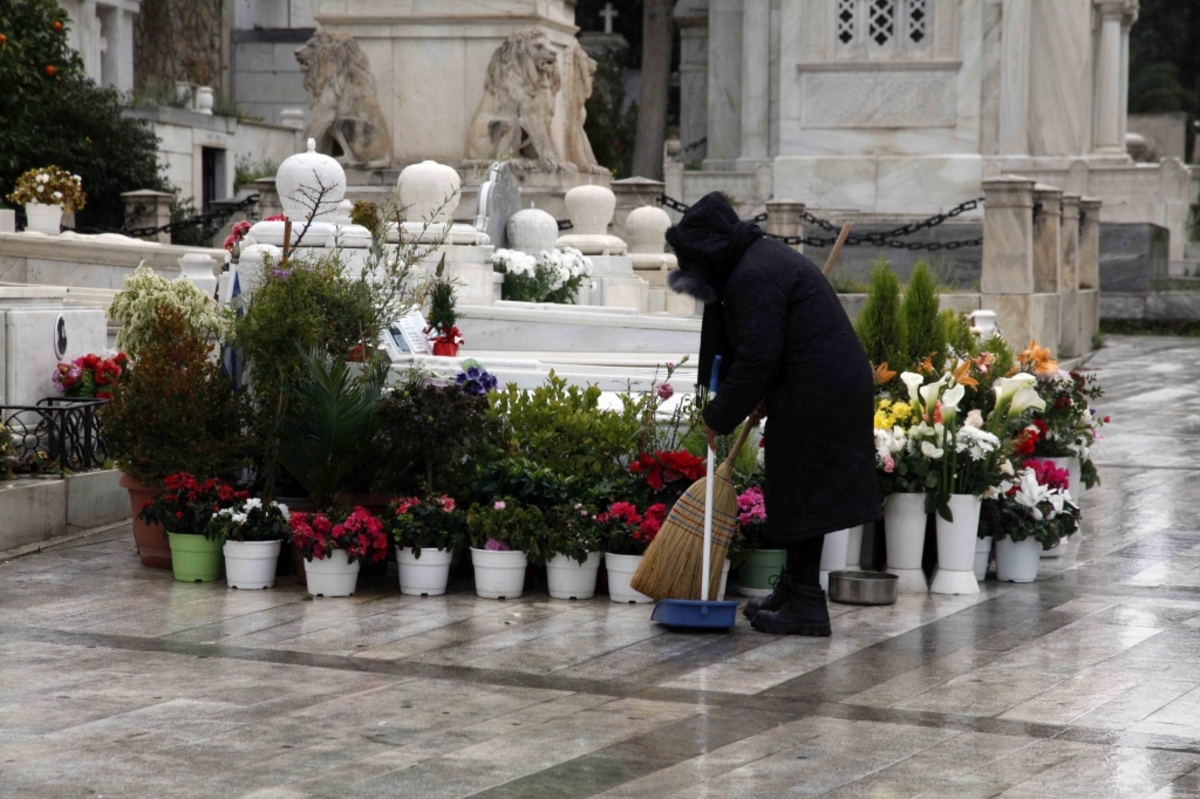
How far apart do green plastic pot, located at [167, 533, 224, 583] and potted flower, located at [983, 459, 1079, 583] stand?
370 cm

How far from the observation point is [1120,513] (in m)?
10.7

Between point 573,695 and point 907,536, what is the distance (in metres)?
2.65

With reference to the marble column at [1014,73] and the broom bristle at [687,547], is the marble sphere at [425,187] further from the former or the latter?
the marble column at [1014,73]

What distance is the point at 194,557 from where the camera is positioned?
8.15 m

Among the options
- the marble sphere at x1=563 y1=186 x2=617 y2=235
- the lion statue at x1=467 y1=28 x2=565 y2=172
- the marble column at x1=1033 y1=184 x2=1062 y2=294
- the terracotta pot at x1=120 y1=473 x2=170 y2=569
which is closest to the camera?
the terracotta pot at x1=120 y1=473 x2=170 y2=569

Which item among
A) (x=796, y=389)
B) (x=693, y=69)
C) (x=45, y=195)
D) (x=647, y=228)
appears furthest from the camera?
(x=693, y=69)

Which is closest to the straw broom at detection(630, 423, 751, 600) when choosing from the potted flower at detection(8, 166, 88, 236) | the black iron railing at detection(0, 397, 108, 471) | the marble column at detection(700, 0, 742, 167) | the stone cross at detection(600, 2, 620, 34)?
the black iron railing at detection(0, 397, 108, 471)

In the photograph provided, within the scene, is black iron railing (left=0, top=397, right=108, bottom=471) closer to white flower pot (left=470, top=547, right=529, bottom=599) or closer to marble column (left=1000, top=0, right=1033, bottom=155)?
white flower pot (left=470, top=547, right=529, bottom=599)

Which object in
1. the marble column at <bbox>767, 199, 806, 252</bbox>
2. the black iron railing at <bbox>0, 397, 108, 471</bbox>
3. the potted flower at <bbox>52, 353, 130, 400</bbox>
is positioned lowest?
the black iron railing at <bbox>0, 397, 108, 471</bbox>

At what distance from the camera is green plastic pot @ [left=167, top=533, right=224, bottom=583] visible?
8.12 meters

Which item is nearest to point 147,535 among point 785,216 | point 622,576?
point 622,576

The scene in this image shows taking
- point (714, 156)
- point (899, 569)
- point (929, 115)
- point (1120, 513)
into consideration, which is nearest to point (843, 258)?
point (929, 115)

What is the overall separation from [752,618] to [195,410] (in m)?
2.83

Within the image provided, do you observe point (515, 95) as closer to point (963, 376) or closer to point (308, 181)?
point (308, 181)
